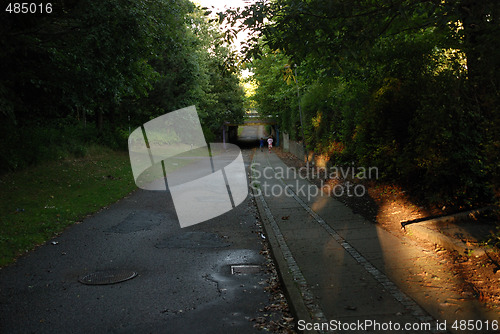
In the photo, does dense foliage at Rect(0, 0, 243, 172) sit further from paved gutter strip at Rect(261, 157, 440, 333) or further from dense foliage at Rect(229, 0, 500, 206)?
paved gutter strip at Rect(261, 157, 440, 333)

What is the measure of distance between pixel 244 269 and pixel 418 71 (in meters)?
5.94

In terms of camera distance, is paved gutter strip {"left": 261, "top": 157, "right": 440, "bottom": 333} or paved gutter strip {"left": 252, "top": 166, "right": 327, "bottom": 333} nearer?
paved gutter strip {"left": 261, "top": 157, "right": 440, "bottom": 333}

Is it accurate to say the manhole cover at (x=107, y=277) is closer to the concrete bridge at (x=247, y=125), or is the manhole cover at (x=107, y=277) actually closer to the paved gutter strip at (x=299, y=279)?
the paved gutter strip at (x=299, y=279)

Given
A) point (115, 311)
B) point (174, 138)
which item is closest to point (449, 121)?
point (115, 311)

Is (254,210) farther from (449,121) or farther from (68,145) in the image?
(68,145)

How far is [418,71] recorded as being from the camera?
8.89 meters

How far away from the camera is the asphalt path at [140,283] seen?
461 cm

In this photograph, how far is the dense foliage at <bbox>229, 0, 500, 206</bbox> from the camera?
6.23 metres

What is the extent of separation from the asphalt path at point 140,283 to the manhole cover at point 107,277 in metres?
0.09

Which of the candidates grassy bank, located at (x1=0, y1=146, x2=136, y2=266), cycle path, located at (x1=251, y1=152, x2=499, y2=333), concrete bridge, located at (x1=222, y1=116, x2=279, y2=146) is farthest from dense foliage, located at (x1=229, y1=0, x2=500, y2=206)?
concrete bridge, located at (x1=222, y1=116, x2=279, y2=146)

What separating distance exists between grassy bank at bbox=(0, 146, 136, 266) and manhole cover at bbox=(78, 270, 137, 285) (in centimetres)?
169

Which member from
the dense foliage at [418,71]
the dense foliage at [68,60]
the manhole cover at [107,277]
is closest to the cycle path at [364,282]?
the dense foliage at [418,71]

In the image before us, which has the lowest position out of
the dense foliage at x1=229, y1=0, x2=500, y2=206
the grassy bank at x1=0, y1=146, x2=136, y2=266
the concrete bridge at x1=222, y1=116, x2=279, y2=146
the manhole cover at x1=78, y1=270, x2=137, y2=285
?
the concrete bridge at x1=222, y1=116, x2=279, y2=146

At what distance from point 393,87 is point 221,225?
5.38 m
